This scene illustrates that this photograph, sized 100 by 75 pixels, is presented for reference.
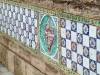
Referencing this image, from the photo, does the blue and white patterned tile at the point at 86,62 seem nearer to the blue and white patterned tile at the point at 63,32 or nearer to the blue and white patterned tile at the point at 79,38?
the blue and white patterned tile at the point at 79,38

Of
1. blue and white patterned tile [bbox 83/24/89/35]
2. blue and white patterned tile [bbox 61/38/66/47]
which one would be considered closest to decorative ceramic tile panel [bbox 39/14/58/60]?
blue and white patterned tile [bbox 61/38/66/47]

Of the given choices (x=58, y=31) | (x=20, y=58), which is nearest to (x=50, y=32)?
(x=58, y=31)

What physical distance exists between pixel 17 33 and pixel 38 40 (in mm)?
565

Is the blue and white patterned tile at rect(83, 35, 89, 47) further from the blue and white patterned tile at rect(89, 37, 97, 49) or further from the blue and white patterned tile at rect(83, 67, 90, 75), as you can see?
the blue and white patterned tile at rect(83, 67, 90, 75)

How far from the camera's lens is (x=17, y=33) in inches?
127

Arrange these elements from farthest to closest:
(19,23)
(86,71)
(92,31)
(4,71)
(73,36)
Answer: (4,71)
(19,23)
(73,36)
(86,71)
(92,31)

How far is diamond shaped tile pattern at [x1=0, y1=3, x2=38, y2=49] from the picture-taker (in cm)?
281

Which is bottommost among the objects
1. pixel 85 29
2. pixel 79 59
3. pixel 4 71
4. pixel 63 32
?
pixel 4 71

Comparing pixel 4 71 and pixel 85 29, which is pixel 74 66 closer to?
pixel 85 29

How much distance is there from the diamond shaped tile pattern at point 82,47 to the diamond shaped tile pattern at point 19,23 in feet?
1.98

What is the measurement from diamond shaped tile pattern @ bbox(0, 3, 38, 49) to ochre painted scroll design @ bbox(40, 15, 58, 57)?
0.14 m

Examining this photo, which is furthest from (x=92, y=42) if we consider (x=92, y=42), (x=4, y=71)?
(x=4, y=71)

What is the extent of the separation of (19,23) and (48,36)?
70 cm

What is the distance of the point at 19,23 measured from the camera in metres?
3.14
